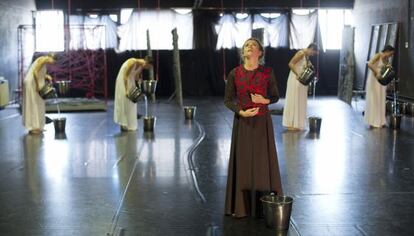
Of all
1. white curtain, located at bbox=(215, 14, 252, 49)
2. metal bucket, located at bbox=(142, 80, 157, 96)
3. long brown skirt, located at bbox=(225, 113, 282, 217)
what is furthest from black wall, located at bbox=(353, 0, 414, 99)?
long brown skirt, located at bbox=(225, 113, 282, 217)

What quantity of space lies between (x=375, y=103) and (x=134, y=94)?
14.0 feet

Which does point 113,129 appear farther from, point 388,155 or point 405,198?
point 405,198

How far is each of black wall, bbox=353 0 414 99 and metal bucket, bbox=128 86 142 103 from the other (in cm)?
700

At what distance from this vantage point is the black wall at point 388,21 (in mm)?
14648

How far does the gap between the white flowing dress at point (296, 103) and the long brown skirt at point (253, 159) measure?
5726mm

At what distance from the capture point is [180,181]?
21.9 ft

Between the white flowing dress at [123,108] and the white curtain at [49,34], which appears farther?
the white curtain at [49,34]

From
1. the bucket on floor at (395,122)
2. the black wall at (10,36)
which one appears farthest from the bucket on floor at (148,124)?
the black wall at (10,36)


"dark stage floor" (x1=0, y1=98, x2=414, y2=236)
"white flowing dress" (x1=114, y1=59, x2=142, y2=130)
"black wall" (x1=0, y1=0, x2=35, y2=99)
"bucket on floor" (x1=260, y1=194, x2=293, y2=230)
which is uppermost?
"black wall" (x1=0, y1=0, x2=35, y2=99)

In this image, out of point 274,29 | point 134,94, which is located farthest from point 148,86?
point 274,29

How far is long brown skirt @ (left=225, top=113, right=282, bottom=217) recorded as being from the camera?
16.4 feet

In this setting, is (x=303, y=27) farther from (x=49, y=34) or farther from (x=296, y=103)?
(x=296, y=103)

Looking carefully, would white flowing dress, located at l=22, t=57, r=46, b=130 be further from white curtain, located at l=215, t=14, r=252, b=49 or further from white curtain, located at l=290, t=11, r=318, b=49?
white curtain, located at l=290, t=11, r=318, b=49

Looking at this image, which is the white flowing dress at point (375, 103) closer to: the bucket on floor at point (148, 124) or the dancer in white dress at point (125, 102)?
the bucket on floor at point (148, 124)
